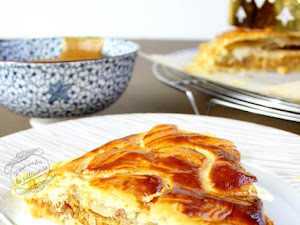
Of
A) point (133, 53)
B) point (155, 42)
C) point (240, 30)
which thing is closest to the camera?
point (133, 53)

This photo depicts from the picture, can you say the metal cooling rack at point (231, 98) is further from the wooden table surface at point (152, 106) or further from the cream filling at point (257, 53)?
the cream filling at point (257, 53)

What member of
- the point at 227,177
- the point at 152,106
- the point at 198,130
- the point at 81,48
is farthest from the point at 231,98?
the point at 227,177

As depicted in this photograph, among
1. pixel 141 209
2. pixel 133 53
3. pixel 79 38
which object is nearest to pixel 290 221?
pixel 141 209

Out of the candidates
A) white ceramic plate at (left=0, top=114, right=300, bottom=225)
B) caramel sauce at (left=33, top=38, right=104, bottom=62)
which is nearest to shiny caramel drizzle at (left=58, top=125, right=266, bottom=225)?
white ceramic plate at (left=0, top=114, right=300, bottom=225)

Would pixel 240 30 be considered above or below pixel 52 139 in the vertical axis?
above

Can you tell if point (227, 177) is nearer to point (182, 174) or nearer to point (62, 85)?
point (182, 174)

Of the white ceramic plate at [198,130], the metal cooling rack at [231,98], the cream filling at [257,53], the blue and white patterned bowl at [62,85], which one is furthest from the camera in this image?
the cream filling at [257,53]

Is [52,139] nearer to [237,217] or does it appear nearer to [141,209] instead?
[141,209]

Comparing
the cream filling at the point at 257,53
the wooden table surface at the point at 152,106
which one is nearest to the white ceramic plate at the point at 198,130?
the wooden table surface at the point at 152,106
